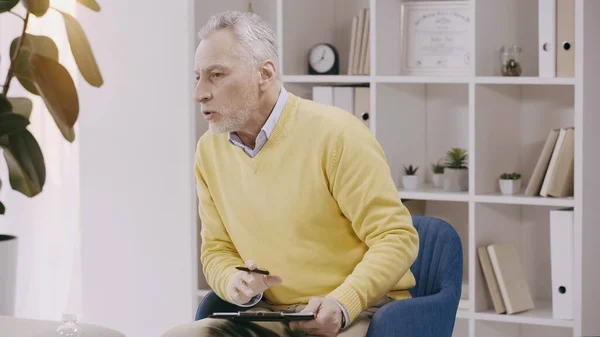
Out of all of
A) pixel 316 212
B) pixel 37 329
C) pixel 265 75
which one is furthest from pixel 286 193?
pixel 37 329

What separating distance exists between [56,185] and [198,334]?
2.27 metres

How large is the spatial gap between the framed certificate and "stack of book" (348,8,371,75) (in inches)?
6.1

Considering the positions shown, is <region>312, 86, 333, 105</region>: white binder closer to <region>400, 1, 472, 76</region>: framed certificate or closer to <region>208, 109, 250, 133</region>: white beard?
<region>400, 1, 472, 76</region>: framed certificate

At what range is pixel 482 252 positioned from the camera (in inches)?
129

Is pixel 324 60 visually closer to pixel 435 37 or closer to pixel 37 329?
pixel 435 37

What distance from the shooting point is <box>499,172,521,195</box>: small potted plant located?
3.30 m

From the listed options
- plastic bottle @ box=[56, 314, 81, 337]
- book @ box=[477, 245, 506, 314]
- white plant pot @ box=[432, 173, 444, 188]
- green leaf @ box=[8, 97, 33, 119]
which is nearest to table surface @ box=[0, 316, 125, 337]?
plastic bottle @ box=[56, 314, 81, 337]

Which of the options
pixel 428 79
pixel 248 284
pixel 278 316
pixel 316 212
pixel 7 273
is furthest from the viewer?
pixel 7 273

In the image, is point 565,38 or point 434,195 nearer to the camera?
point 565,38

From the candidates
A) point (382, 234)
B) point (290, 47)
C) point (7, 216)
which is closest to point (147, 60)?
point (290, 47)

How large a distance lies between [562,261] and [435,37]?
3.21 feet

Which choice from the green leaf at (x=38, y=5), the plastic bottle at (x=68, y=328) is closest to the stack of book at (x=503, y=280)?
the plastic bottle at (x=68, y=328)

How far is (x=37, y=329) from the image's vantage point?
180 centimetres

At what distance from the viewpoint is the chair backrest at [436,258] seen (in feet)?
7.60
